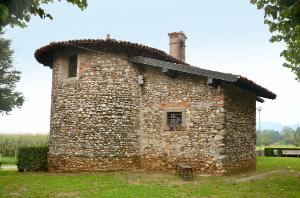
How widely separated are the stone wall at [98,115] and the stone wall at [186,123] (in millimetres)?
503

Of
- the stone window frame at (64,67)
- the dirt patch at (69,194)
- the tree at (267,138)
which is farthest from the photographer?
the tree at (267,138)

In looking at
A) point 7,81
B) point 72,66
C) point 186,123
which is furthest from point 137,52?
point 7,81

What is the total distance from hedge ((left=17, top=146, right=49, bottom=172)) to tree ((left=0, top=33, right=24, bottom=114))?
572 inches

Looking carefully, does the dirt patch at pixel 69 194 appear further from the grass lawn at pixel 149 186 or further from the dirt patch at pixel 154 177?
the dirt patch at pixel 154 177

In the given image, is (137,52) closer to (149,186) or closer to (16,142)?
(149,186)

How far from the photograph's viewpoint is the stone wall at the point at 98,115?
14.8 meters

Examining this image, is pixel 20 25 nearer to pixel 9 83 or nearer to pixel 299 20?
pixel 299 20

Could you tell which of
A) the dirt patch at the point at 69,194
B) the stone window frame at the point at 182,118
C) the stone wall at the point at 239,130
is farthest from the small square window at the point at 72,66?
the dirt patch at the point at 69,194

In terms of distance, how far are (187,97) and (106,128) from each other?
3575mm

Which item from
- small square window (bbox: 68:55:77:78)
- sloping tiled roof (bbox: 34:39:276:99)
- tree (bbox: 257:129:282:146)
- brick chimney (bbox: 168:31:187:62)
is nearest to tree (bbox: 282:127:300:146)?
tree (bbox: 257:129:282:146)

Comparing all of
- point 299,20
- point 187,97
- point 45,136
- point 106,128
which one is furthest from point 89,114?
point 45,136

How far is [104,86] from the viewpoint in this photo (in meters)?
15.0

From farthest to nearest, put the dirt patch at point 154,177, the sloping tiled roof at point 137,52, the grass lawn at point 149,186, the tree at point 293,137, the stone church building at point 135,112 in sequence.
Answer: the tree at point 293,137
the stone church building at point 135,112
the sloping tiled roof at point 137,52
the dirt patch at point 154,177
the grass lawn at point 149,186

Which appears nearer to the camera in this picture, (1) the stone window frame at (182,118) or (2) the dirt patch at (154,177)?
(2) the dirt patch at (154,177)
